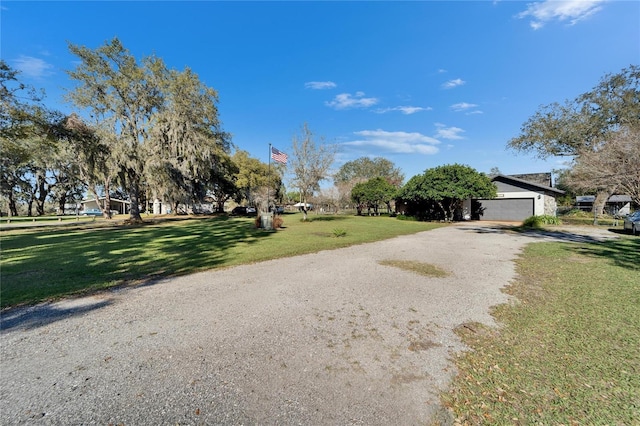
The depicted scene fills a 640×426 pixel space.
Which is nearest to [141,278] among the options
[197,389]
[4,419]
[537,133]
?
[4,419]

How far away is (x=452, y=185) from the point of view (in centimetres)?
2030

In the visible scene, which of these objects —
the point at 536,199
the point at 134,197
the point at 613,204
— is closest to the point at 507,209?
the point at 536,199

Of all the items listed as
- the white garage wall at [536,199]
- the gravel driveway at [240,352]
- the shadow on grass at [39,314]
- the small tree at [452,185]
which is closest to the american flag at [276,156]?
the small tree at [452,185]

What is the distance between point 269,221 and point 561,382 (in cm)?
1420

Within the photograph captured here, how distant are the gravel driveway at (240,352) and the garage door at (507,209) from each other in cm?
2368

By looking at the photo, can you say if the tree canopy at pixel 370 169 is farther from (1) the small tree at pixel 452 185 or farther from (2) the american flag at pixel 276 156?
(2) the american flag at pixel 276 156

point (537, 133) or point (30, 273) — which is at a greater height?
point (537, 133)

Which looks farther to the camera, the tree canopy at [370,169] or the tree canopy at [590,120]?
the tree canopy at [370,169]

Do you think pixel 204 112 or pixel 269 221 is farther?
pixel 204 112

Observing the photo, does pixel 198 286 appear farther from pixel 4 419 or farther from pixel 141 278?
pixel 4 419

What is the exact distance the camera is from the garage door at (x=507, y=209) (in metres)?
23.2

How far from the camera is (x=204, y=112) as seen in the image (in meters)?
24.1

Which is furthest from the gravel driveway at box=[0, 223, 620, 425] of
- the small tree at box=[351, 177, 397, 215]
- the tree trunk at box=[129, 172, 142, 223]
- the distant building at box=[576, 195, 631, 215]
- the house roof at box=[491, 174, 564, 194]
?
the distant building at box=[576, 195, 631, 215]

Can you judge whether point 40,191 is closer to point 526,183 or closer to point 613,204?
point 526,183
